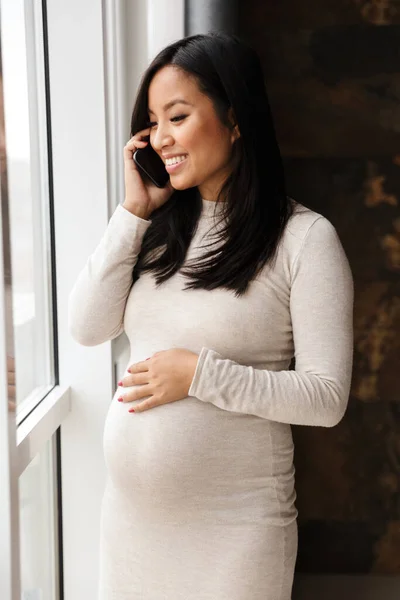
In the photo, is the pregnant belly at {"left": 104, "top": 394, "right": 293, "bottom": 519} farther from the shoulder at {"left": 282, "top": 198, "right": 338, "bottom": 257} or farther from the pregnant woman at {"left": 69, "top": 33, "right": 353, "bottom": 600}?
the shoulder at {"left": 282, "top": 198, "right": 338, "bottom": 257}

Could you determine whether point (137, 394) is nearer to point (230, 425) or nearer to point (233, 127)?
point (230, 425)

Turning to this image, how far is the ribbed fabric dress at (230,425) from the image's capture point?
57.7 inches

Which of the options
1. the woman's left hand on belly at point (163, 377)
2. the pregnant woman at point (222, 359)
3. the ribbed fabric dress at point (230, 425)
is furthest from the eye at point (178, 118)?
the woman's left hand on belly at point (163, 377)

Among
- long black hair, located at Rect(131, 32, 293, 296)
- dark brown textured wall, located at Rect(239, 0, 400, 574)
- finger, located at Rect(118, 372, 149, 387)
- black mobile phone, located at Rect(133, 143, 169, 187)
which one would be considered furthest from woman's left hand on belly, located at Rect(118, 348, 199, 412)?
dark brown textured wall, located at Rect(239, 0, 400, 574)

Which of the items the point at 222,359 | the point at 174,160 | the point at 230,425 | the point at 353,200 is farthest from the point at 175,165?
the point at 353,200

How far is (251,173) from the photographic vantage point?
5.16 ft

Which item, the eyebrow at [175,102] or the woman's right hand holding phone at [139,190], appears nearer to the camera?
the eyebrow at [175,102]

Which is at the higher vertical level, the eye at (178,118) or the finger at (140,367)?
the eye at (178,118)

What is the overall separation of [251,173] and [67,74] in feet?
2.18

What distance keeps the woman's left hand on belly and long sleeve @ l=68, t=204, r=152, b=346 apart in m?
0.15

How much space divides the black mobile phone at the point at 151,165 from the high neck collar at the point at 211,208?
11 cm

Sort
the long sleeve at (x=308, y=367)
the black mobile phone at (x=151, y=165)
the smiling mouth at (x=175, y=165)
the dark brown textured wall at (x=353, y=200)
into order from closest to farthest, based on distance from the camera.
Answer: the long sleeve at (x=308, y=367) → the smiling mouth at (x=175, y=165) → the black mobile phone at (x=151, y=165) → the dark brown textured wall at (x=353, y=200)

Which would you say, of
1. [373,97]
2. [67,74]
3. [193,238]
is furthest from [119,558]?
[373,97]

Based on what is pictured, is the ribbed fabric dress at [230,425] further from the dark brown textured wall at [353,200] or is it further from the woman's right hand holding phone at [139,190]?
the dark brown textured wall at [353,200]
